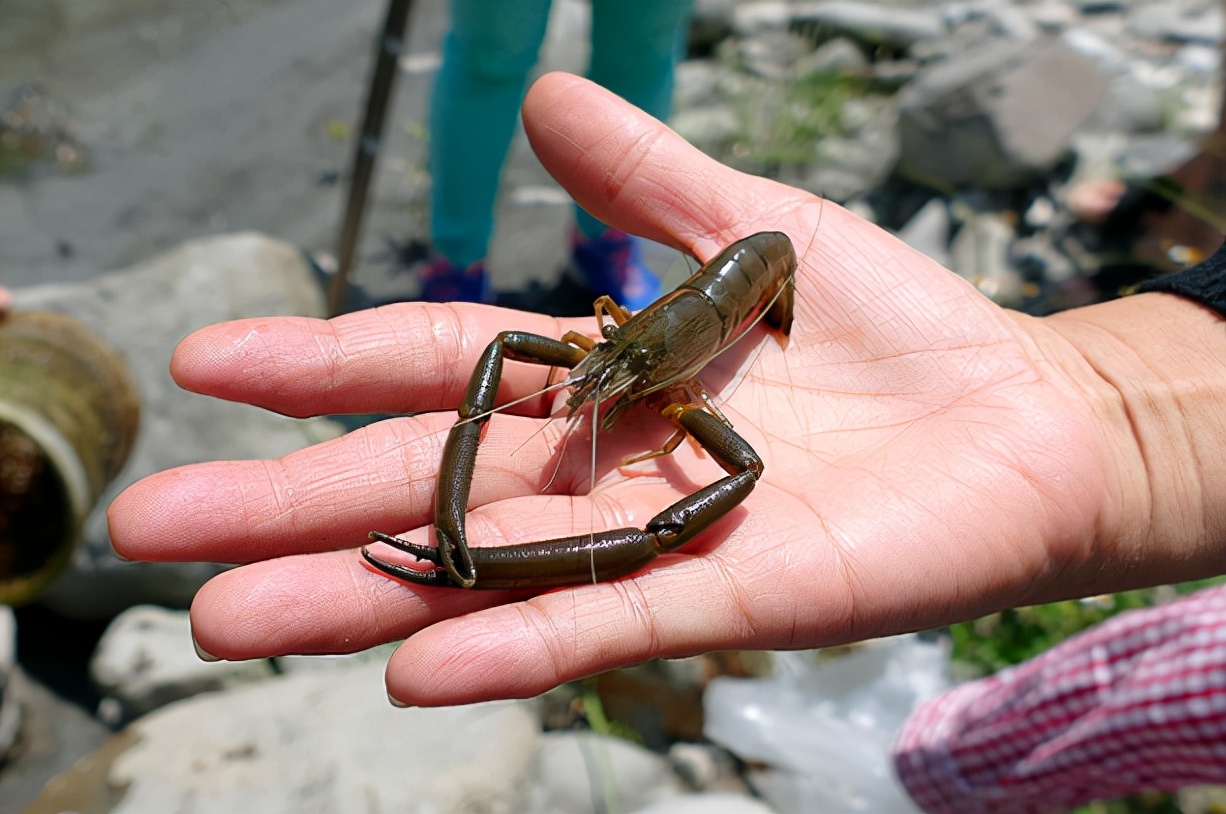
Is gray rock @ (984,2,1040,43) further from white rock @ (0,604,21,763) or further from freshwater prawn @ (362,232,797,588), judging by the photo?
white rock @ (0,604,21,763)

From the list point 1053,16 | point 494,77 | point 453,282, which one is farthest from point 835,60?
point 453,282

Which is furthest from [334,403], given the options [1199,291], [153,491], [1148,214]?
[1148,214]

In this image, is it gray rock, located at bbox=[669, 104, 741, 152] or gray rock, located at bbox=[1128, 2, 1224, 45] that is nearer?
gray rock, located at bbox=[669, 104, 741, 152]

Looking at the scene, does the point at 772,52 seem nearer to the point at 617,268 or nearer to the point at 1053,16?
the point at 1053,16

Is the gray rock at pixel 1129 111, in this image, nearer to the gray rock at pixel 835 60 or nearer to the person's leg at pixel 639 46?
the gray rock at pixel 835 60

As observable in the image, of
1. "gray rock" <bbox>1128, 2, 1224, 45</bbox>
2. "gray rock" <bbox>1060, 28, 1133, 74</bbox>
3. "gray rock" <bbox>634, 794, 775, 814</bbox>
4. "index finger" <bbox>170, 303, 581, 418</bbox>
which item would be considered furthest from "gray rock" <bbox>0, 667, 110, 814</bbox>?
"gray rock" <bbox>1128, 2, 1224, 45</bbox>

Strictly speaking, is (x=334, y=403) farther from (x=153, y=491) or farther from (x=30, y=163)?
(x=30, y=163)

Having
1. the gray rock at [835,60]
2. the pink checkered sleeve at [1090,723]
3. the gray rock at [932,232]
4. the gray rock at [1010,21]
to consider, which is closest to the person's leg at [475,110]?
the gray rock at [932,232]
